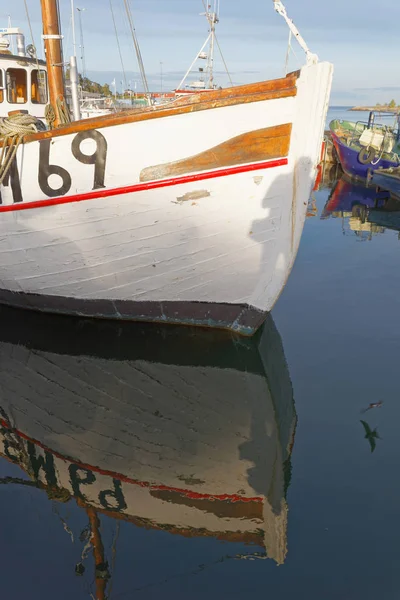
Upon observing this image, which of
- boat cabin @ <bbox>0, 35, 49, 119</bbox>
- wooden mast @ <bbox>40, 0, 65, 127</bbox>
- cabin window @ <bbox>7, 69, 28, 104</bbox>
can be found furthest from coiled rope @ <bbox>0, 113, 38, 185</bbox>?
cabin window @ <bbox>7, 69, 28, 104</bbox>

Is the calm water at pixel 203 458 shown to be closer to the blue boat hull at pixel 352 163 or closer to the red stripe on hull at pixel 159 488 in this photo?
the red stripe on hull at pixel 159 488

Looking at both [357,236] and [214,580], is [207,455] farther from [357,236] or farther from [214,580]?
[357,236]

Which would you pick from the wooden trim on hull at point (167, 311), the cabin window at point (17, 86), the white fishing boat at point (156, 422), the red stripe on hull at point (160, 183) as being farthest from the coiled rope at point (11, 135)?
the cabin window at point (17, 86)

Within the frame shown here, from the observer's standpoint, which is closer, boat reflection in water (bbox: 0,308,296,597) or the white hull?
boat reflection in water (bbox: 0,308,296,597)

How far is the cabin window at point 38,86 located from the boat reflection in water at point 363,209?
27.6 ft

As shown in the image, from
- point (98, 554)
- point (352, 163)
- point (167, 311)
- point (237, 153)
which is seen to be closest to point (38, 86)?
point (167, 311)

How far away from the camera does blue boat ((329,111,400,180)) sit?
65.9ft

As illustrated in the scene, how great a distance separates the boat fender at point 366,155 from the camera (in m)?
20.6

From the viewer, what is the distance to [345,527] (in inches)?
165

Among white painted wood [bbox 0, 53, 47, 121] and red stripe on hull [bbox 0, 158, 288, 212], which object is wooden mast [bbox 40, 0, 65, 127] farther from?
red stripe on hull [bbox 0, 158, 288, 212]

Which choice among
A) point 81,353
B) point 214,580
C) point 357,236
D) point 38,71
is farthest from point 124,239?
point 357,236

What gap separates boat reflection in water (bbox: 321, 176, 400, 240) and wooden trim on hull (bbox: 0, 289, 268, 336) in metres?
7.28

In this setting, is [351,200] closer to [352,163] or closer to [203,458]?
[352,163]

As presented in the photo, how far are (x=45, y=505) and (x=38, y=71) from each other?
26.3 feet
